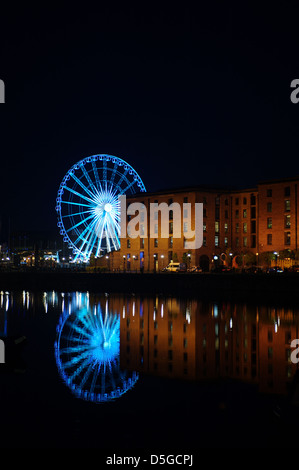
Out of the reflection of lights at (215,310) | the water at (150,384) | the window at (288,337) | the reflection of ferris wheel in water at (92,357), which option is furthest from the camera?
the reflection of lights at (215,310)

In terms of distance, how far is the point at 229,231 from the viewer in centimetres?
8069

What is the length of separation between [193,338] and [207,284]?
92.3 feet

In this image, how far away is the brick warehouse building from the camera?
70.9 metres

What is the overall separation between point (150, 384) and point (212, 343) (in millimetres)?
9083

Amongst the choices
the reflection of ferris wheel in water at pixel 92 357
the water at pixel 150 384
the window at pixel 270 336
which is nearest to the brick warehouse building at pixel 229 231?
the reflection of ferris wheel in water at pixel 92 357

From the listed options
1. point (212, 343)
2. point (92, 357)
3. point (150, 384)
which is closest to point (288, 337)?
point (212, 343)

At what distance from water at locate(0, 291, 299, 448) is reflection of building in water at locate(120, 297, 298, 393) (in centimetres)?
5

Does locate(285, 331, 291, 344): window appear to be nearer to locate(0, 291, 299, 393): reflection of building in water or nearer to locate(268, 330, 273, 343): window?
locate(0, 291, 299, 393): reflection of building in water

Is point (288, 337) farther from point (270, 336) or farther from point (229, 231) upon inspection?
point (229, 231)

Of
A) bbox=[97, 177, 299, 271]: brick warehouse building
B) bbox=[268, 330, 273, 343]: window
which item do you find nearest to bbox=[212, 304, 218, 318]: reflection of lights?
bbox=[268, 330, 273, 343]: window

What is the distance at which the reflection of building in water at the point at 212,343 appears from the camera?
1931 cm

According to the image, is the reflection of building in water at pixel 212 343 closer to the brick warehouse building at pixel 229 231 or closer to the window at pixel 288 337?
the window at pixel 288 337

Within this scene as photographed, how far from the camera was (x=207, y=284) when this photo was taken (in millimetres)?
55781

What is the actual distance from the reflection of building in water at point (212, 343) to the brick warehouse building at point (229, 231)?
30065mm
